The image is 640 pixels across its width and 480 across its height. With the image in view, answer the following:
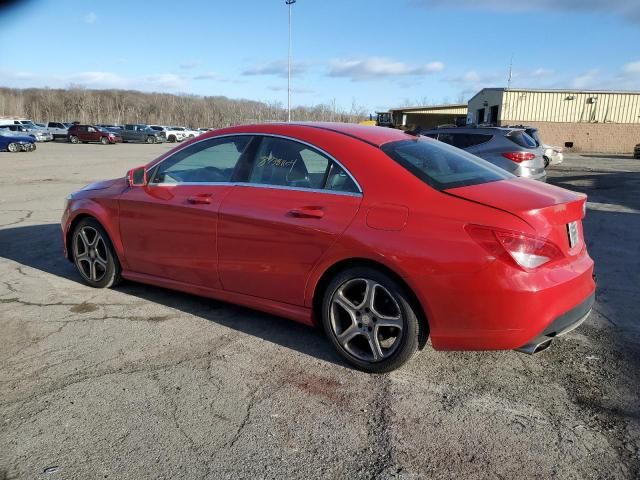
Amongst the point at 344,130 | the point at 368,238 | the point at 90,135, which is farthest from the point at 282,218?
the point at 90,135

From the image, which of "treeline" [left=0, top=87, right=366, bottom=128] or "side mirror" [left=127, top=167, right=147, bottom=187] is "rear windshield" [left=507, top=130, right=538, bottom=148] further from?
"treeline" [left=0, top=87, right=366, bottom=128]

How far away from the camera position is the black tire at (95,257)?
4969 mm

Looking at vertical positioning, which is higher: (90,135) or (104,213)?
(104,213)

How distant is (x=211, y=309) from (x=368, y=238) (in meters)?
1.97

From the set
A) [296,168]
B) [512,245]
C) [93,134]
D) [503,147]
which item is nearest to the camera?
[512,245]

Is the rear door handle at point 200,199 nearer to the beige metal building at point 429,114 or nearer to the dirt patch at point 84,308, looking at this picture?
the dirt patch at point 84,308

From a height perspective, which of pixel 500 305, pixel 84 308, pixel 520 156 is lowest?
pixel 84 308

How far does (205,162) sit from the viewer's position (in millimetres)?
4359

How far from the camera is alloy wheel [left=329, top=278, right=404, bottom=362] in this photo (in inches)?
130

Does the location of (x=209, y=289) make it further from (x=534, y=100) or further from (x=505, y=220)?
(x=534, y=100)

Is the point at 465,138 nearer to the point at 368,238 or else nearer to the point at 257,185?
the point at 257,185

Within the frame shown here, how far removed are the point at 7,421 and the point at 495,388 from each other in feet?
9.50

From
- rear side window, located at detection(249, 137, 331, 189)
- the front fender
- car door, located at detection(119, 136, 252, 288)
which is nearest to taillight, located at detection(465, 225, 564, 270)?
rear side window, located at detection(249, 137, 331, 189)

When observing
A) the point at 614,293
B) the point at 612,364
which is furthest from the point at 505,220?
the point at 614,293
